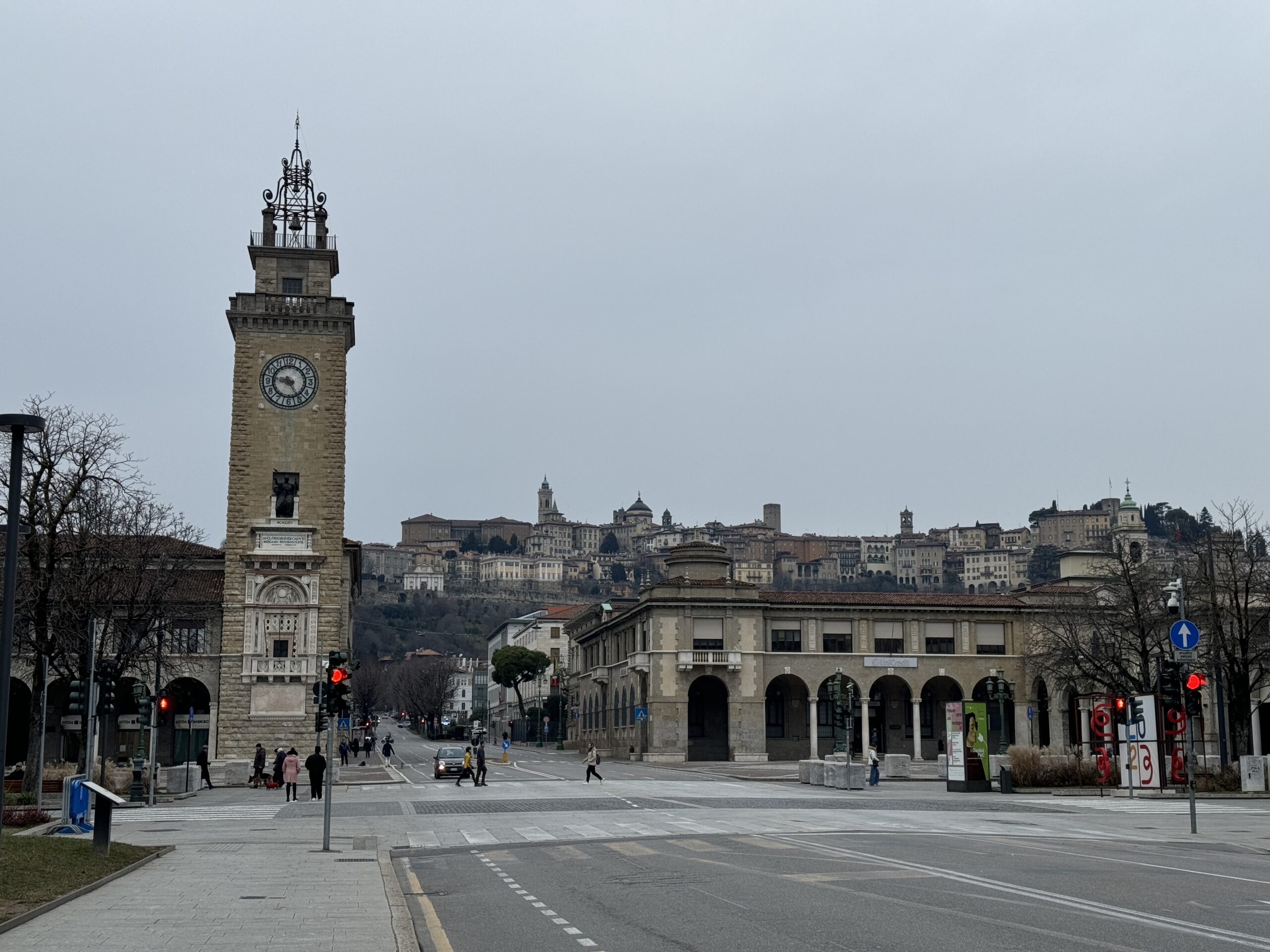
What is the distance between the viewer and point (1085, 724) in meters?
60.6

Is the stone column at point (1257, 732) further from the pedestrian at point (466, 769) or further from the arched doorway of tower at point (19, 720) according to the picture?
the arched doorway of tower at point (19, 720)

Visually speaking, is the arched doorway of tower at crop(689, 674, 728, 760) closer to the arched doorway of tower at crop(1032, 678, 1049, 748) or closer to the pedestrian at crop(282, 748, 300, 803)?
the arched doorway of tower at crop(1032, 678, 1049, 748)

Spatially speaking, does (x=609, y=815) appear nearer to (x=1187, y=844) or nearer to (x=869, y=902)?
(x=1187, y=844)

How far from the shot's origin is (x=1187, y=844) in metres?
24.2

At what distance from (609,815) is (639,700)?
48.9 m

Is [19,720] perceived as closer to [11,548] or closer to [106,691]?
[106,691]

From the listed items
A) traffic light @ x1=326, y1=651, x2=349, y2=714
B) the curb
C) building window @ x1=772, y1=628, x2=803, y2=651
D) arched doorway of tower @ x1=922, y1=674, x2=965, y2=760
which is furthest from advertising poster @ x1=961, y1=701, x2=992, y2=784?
arched doorway of tower @ x1=922, y1=674, x2=965, y2=760

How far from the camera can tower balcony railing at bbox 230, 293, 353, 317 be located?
6662 centimetres

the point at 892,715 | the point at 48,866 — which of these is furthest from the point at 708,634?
the point at 48,866

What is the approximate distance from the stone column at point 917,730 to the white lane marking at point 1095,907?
6080cm

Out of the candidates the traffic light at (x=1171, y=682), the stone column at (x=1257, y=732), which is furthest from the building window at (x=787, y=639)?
the traffic light at (x=1171, y=682)

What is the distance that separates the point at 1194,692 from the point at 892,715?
5373cm

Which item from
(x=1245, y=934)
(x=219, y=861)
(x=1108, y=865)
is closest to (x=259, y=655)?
(x=219, y=861)

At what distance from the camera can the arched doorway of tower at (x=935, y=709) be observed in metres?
82.0
